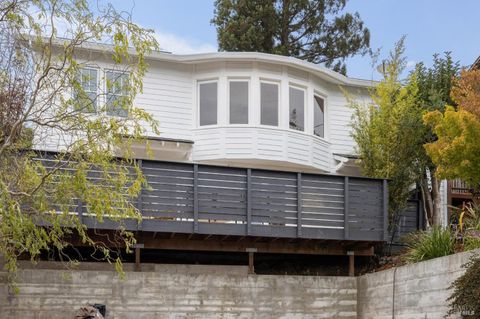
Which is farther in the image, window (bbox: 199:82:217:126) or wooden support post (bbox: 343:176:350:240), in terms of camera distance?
window (bbox: 199:82:217:126)

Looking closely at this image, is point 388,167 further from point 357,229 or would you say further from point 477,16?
point 477,16

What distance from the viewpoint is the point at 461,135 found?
15.1m

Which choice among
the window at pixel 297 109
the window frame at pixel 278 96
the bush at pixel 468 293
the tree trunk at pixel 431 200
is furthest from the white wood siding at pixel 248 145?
the bush at pixel 468 293

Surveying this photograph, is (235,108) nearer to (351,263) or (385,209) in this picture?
(385,209)

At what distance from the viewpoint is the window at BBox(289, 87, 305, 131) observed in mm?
19328

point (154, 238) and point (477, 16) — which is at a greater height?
point (477, 16)

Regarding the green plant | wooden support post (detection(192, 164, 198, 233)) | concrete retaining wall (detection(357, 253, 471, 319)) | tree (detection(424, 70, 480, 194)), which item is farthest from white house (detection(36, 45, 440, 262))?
the green plant

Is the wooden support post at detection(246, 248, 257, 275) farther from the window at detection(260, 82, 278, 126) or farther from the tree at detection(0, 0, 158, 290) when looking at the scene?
the tree at detection(0, 0, 158, 290)

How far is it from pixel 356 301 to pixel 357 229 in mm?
1490

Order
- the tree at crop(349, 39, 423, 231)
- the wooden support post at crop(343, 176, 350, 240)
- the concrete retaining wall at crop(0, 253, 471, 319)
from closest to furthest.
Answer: the concrete retaining wall at crop(0, 253, 471, 319) < the wooden support post at crop(343, 176, 350, 240) < the tree at crop(349, 39, 423, 231)

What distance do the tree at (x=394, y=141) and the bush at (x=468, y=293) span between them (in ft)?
16.9

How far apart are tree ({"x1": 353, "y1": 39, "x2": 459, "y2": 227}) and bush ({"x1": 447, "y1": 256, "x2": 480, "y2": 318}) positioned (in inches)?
201

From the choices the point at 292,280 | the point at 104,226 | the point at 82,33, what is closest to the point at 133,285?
the point at 104,226

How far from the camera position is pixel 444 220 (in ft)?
65.4
